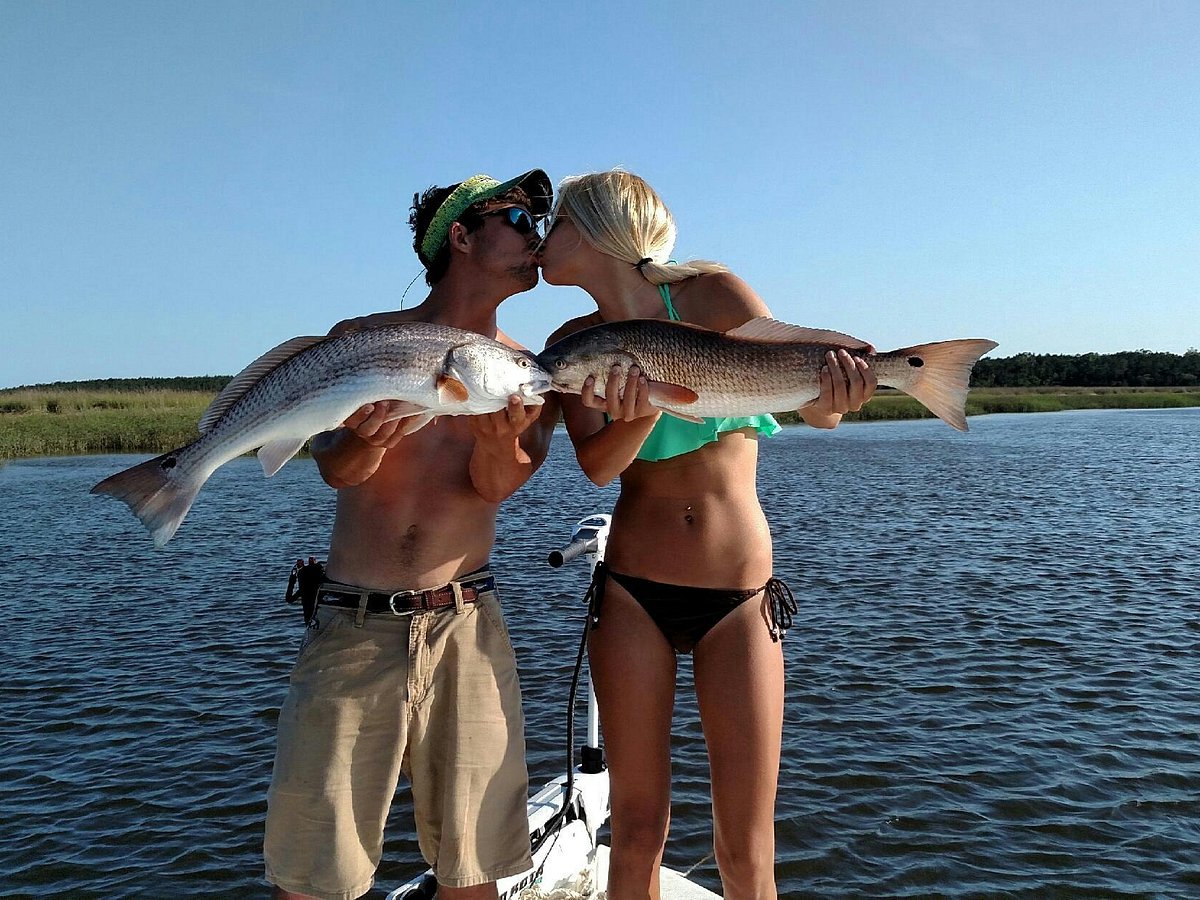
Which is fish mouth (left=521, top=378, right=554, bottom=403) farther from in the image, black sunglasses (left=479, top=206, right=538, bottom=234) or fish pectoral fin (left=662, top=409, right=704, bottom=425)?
black sunglasses (left=479, top=206, right=538, bottom=234)

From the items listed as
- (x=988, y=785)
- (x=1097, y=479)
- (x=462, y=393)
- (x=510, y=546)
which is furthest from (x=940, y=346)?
(x=1097, y=479)

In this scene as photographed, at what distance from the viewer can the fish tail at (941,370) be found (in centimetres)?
323

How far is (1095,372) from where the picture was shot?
96.7 metres

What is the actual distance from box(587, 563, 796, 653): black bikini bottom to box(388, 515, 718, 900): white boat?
1.86 ft

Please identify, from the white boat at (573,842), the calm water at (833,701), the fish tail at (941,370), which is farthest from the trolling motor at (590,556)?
the calm water at (833,701)

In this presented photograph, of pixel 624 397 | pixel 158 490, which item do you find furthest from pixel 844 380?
pixel 158 490

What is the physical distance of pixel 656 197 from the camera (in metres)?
3.46

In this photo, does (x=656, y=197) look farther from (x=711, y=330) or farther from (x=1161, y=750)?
(x=1161, y=750)

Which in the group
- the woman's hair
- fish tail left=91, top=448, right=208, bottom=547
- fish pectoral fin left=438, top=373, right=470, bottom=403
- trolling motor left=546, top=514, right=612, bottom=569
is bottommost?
trolling motor left=546, top=514, right=612, bottom=569

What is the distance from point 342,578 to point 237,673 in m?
7.40

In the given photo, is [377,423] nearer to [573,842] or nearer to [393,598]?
[393,598]

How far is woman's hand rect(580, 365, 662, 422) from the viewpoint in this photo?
10.3ft

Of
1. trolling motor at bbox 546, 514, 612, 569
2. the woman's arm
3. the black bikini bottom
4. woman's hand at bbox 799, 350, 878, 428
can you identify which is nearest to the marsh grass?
trolling motor at bbox 546, 514, 612, 569

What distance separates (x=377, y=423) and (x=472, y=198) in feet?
3.84
